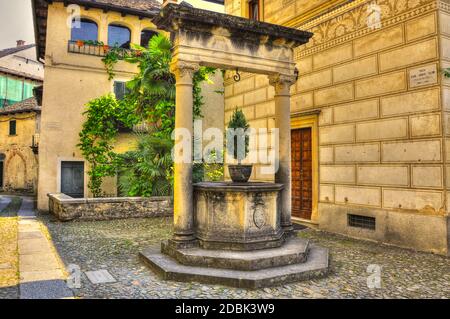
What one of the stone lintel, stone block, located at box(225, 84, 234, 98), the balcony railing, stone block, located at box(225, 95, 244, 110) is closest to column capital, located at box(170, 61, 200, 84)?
the stone lintel

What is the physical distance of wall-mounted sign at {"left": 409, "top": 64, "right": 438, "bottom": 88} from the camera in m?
6.61

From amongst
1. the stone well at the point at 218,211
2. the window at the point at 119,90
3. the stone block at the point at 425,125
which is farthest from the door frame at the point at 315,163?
the window at the point at 119,90

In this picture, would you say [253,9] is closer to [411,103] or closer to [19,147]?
[411,103]

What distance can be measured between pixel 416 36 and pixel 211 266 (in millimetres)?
5979

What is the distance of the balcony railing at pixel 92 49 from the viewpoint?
13.9 meters

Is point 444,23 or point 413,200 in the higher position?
point 444,23

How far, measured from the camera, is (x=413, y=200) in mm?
6887

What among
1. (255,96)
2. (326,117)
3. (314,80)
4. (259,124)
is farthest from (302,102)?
(255,96)

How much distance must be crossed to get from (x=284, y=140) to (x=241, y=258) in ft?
8.63

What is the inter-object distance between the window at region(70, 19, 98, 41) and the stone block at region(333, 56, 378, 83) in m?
10.7

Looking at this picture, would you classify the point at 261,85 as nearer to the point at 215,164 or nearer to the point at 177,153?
the point at 215,164

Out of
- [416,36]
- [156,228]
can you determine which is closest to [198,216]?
[156,228]

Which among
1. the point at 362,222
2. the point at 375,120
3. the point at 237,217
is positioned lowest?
the point at 362,222

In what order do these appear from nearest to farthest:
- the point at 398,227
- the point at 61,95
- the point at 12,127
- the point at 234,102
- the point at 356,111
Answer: the point at 398,227
the point at 356,111
the point at 234,102
the point at 61,95
the point at 12,127
